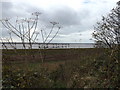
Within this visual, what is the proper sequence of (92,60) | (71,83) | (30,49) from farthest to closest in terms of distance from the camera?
1. (92,60)
2. (71,83)
3. (30,49)

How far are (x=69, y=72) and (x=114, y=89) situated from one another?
4.22 feet

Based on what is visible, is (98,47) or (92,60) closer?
(92,60)

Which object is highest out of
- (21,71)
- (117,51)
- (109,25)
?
(109,25)

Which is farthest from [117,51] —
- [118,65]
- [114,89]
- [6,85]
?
[6,85]

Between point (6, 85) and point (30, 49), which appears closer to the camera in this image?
point (30, 49)

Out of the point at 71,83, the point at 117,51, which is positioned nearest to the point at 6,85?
the point at 71,83

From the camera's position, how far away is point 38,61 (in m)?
6.35

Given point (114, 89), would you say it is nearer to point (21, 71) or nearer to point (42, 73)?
point (42, 73)

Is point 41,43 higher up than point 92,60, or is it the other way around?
point 41,43

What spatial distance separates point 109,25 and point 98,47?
964 mm

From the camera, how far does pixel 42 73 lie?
593 cm

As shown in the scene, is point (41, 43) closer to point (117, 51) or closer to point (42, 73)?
point (42, 73)

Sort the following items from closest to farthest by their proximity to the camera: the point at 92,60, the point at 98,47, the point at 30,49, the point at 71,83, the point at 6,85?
the point at 30,49 < the point at 6,85 < the point at 71,83 < the point at 92,60 < the point at 98,47

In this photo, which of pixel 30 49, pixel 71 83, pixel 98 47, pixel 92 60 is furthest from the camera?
pixel 98 47
